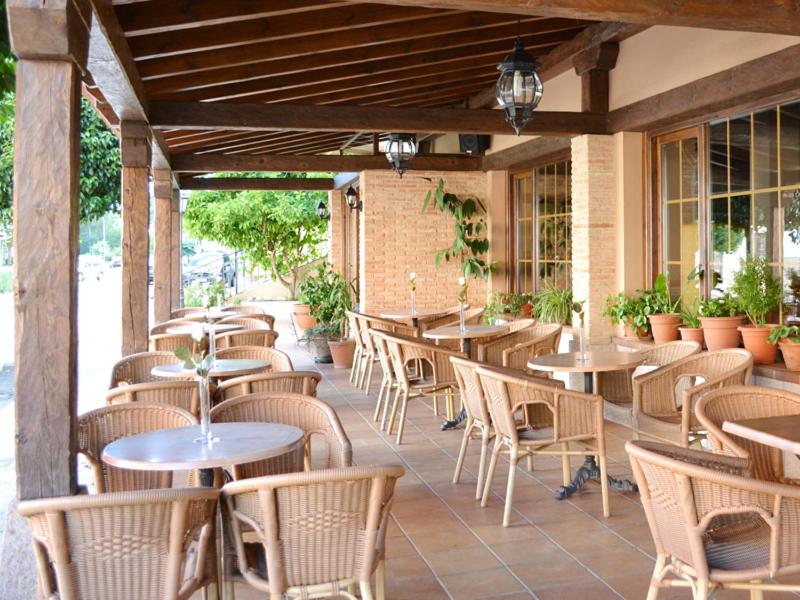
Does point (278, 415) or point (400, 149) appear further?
point (400, 149)

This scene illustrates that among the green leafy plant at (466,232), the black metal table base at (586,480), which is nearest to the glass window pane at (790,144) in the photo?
the black metal table base at (586,480)

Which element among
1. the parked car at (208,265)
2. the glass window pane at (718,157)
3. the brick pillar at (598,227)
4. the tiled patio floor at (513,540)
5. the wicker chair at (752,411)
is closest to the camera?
the wicker chair at (752,411)

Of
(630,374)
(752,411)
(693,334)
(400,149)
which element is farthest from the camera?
(400,149)

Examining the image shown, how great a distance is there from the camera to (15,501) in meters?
3.11

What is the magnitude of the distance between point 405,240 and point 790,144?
18.8 ft

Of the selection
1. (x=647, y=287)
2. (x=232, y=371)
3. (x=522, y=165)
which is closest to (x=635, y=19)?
(x=232, y=371)

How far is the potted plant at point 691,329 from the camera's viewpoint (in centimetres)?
616

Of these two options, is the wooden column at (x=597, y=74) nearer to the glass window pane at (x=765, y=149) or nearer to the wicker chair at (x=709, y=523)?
the glass window pane at (x=765, y=149)

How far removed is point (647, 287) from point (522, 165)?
3170 mm

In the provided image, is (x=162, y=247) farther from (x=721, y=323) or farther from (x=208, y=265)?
(x=208, y=265)

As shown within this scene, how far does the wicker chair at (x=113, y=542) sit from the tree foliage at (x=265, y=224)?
48.0 feet

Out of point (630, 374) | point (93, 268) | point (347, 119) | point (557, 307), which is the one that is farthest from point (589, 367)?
point (93, 268)

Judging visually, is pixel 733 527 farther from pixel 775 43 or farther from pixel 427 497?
pixel 775 43

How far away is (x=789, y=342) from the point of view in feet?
17.2
